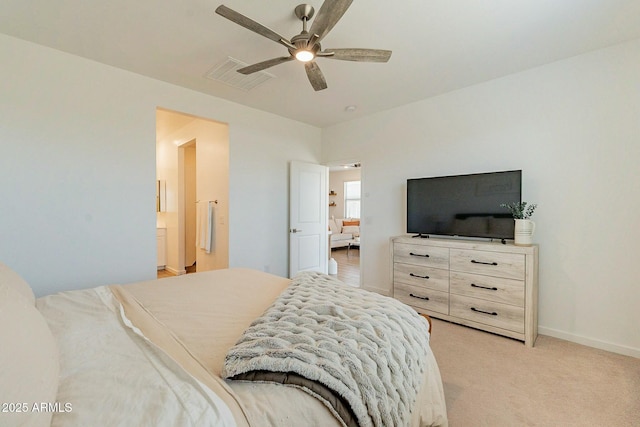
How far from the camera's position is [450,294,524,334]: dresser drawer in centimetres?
251

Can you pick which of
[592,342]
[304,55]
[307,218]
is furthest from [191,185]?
[592,342]

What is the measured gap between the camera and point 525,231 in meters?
2.57

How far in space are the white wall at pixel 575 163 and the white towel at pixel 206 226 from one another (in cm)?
331

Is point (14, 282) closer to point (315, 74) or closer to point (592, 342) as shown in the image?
point (315, 74)

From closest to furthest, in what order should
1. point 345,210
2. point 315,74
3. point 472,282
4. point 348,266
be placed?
point 315,74 → point 472,282 → point 348,266 → point 345,210

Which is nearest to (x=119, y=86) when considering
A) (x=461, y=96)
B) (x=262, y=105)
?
(x=262, y=105)

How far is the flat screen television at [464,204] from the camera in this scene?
9.09ft

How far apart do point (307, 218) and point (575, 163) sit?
3321 millimetres

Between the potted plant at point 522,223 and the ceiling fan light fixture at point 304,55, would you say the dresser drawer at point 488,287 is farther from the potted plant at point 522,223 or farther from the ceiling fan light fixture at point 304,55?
the ceiling fan light fixture at point 304,55

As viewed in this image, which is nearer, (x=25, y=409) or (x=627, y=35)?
(x=25, y=409)

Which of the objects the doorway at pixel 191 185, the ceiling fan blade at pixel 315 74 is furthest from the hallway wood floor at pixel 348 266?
the ceiling fan blade at pixel 315 74

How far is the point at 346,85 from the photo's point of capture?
312 cm

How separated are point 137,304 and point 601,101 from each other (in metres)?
3.93

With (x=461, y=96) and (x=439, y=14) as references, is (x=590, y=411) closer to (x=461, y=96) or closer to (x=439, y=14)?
(x=439, y=14)
